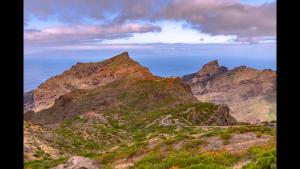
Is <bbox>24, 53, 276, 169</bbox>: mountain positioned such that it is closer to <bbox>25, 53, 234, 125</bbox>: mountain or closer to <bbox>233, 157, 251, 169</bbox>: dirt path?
<bbox>25, 53, 234, 125</bbox>: mountain

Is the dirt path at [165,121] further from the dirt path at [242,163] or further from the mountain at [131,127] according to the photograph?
the dirt path at [242,163]

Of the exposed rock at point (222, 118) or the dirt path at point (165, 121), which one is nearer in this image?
the dirt path at point (165, 121)

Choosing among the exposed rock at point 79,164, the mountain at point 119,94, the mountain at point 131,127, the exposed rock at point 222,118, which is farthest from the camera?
the mountain at point 119,94

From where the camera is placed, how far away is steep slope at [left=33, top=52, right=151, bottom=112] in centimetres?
14100

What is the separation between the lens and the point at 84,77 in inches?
6137

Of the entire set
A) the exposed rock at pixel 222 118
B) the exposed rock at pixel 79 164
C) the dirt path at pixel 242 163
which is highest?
the exposed rock at pixel 79 164

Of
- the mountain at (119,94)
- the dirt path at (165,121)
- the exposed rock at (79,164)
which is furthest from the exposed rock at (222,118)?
the exposed rock at (79,164)

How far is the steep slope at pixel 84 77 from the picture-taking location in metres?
Answer: 141

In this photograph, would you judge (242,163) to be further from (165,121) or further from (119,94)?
(119,94)

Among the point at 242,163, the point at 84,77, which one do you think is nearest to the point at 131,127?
the point at 242,163

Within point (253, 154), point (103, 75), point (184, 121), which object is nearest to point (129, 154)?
point (253, 154)

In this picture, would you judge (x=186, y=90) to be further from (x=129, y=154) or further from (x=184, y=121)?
(x=129, y=154)
